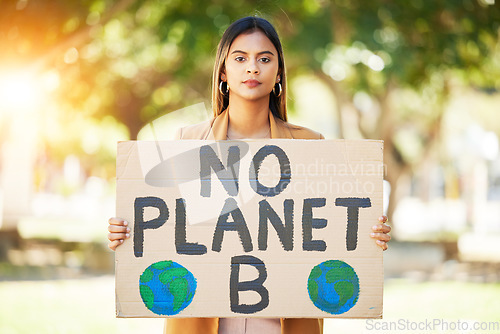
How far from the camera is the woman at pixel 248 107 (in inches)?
95.1

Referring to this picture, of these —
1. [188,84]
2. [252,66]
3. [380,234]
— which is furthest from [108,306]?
[188,84]

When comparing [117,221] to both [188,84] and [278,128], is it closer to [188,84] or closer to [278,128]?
[278,128]

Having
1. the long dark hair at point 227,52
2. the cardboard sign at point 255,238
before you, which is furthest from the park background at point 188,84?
the cardboard sign at point 255,238

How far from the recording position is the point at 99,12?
27.4ft

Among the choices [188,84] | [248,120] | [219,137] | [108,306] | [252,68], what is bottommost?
[108,306]

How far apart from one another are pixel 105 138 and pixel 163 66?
10906 mm

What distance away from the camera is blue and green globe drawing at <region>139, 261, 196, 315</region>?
2264mm

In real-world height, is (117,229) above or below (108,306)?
above

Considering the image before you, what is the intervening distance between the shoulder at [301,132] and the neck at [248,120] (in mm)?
81

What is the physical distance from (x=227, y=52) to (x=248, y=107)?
25 cm

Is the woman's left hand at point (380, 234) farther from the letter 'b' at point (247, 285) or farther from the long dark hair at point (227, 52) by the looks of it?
the long dark hair at point (227, 52)

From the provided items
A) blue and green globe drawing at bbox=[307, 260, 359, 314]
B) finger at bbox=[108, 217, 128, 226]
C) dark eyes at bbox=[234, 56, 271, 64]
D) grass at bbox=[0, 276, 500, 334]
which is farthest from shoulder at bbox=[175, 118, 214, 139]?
grass at bbox=[0, 276, 500, 334]

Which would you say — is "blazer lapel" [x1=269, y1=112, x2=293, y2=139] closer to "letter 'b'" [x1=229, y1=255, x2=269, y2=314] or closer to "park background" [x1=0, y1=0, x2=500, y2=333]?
"letter 'b'" [x1=229, y1=255, x2=269, y2=314]

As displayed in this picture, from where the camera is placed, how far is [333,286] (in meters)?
2.27
